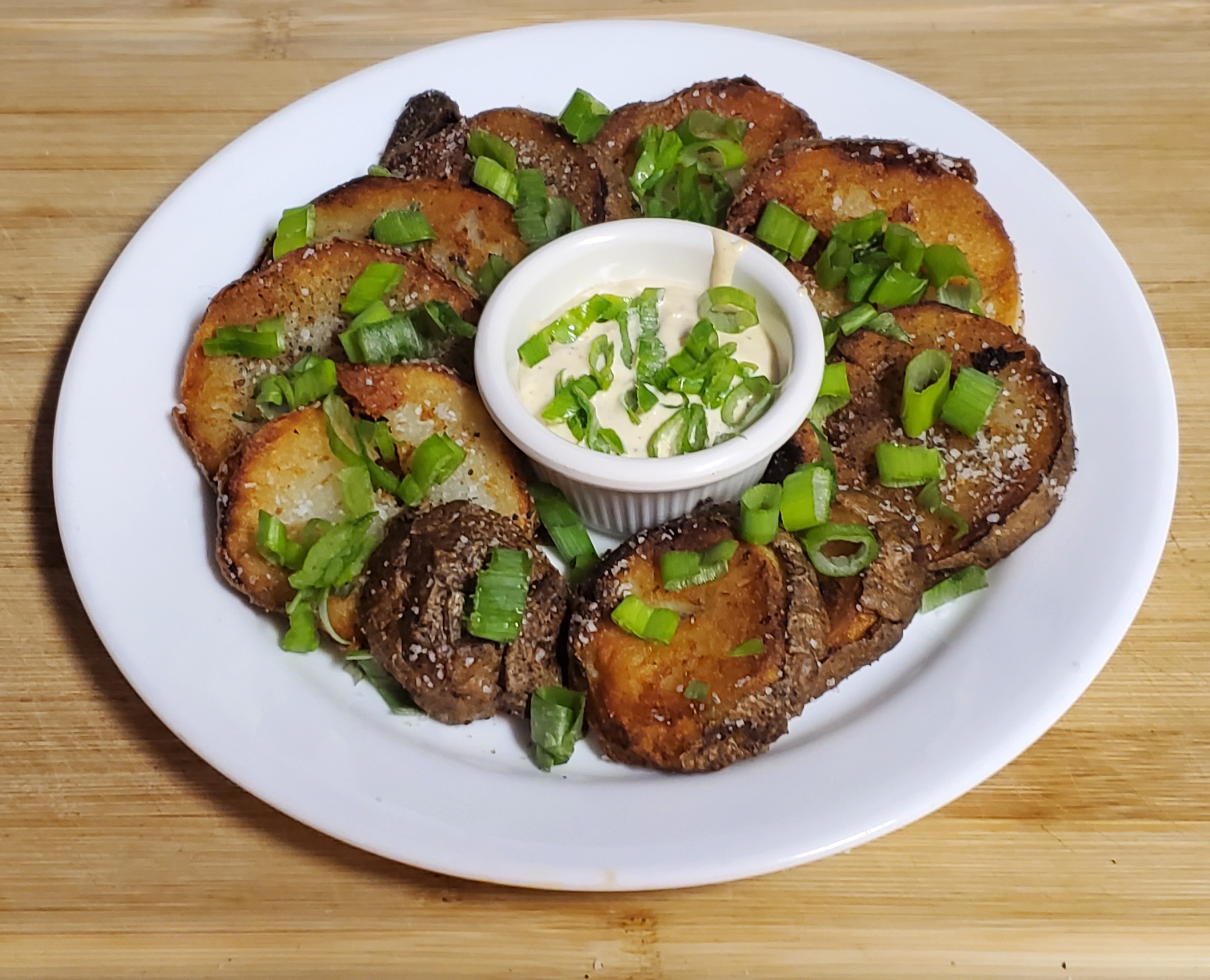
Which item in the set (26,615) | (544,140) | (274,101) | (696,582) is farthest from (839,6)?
(26,615)

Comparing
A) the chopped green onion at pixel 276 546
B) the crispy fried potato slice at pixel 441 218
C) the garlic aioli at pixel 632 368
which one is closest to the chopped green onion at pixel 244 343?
the crispy fried potato slice at pixel 441 218

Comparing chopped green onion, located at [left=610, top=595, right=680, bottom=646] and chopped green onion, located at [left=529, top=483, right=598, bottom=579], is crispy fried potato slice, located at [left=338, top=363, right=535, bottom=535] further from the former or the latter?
chopped green onion, located at [left=610, top=595, right=680, bottom=646]

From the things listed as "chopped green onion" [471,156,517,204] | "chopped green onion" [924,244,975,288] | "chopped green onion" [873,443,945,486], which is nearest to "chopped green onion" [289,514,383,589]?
"chopped green onion" [471,156,517,204]

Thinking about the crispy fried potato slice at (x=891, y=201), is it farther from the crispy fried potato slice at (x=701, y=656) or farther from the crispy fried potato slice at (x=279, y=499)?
the crispy fried potato slice at (x=279, y=499)

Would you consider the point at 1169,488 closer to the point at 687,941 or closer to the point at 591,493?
the point at 591,493

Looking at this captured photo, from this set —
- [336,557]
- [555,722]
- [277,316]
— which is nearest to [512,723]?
[555,722]

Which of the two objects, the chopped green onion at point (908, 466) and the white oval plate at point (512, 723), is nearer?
the white oval plate at point (512, 723)

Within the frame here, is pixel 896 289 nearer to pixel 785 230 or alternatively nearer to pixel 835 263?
pixel 835 263
